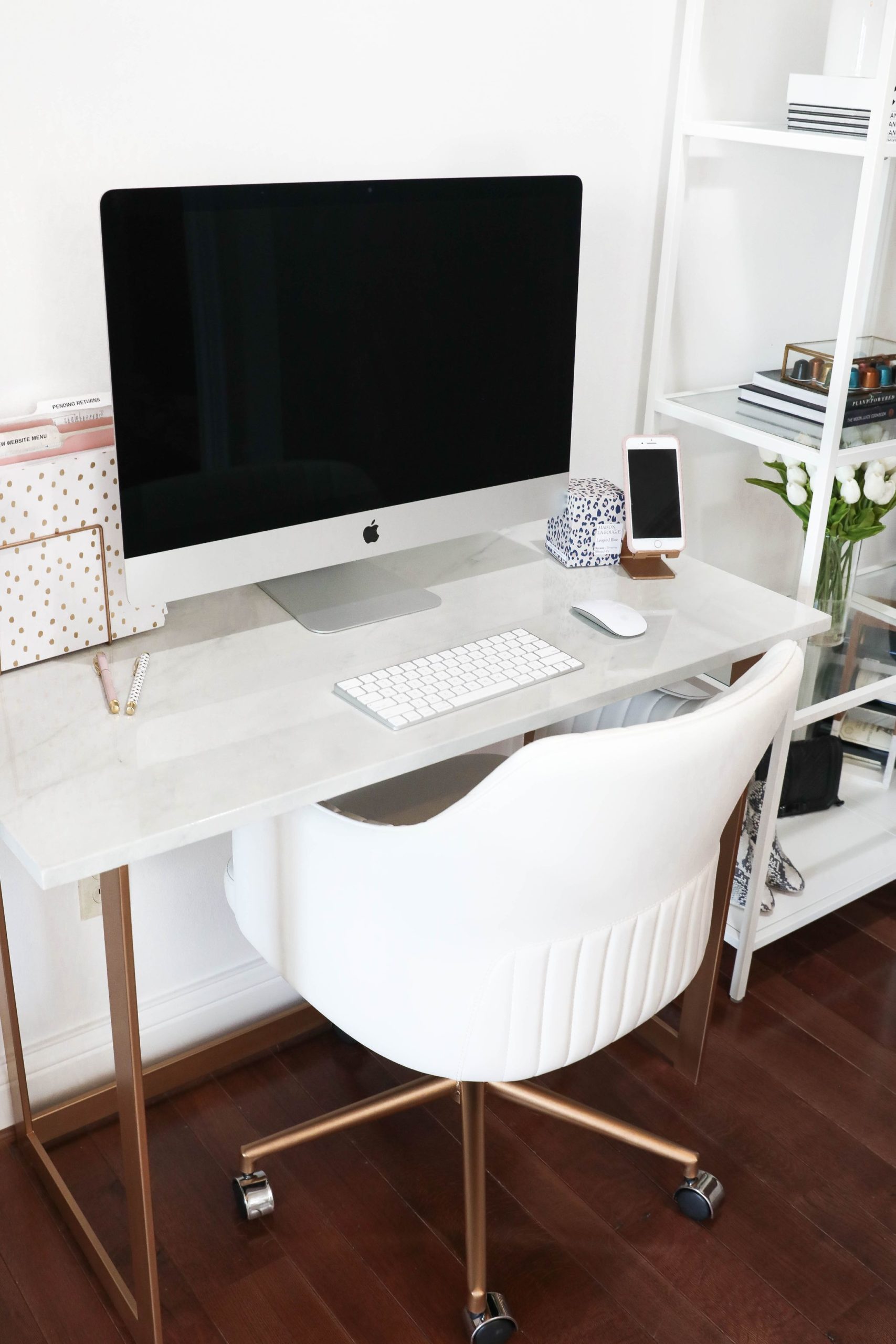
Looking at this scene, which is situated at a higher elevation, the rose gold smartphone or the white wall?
the white wall

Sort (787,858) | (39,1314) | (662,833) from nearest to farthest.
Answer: (662,833), (39,1314), (787,858)

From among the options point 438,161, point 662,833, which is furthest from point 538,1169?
point 438,161

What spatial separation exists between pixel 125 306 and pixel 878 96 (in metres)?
1.04

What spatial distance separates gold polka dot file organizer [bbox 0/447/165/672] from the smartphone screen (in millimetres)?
733

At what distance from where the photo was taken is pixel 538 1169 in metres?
1.76

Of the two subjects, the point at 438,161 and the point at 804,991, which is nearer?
the point at 438,161

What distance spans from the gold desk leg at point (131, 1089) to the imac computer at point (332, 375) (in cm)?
37

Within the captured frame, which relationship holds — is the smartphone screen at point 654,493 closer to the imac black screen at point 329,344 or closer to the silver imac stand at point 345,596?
the imac black screen at point 329,344

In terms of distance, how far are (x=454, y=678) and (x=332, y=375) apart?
396 mm

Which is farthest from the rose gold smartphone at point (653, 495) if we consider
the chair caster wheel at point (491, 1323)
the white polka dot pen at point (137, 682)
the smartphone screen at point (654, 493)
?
the chair caster wheel at point (491, 1323)

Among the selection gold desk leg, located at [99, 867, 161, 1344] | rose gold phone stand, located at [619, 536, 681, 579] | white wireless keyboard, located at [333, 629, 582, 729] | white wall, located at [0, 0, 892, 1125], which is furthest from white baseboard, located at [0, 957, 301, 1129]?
rose gold phone stand, located at [619, 536, 681, 579]

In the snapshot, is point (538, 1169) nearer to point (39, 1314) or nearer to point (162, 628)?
point (39, 1314)

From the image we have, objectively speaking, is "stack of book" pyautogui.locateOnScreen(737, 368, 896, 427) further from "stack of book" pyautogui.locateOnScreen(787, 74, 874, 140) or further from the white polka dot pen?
the white polka dot pen

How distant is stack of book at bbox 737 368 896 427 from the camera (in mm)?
1880
